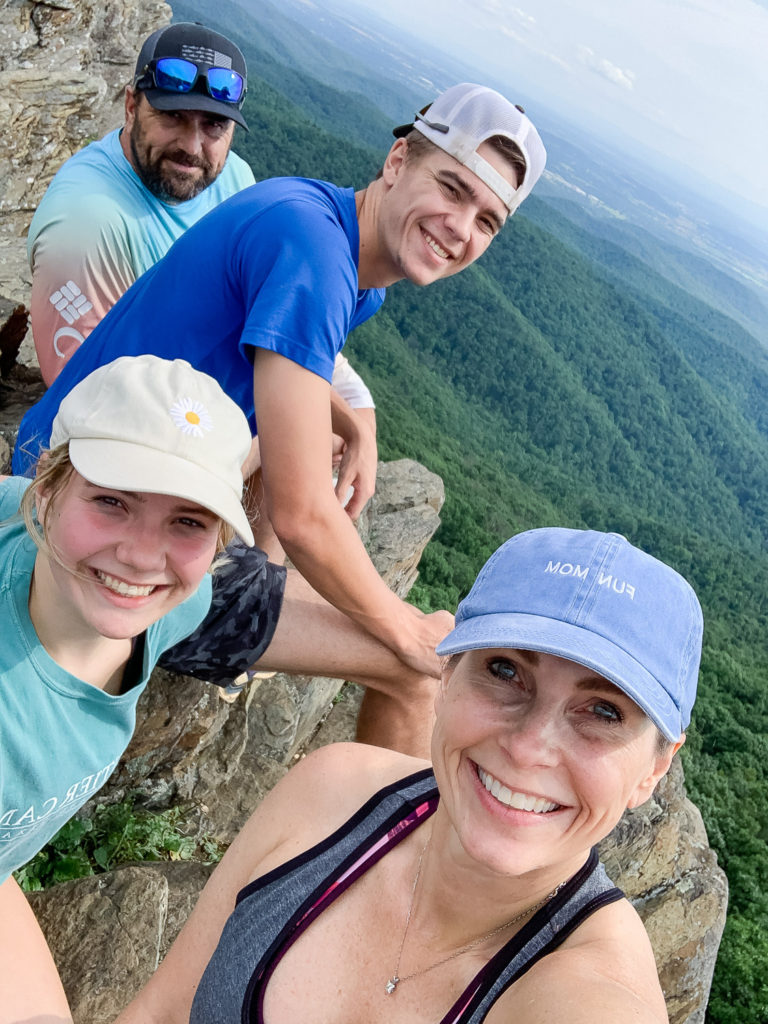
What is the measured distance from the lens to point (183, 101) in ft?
16.2

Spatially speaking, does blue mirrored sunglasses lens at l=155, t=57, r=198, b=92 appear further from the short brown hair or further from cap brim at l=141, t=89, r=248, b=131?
the short brown hair

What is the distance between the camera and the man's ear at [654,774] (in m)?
Answer: 1.81

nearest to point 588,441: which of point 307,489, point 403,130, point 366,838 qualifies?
point 403,130

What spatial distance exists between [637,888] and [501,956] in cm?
502

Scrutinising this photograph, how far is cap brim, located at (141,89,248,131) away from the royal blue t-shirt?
2.08m

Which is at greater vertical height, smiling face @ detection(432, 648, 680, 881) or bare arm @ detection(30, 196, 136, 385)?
smiling face @ detection(432, 648, 680, 881)

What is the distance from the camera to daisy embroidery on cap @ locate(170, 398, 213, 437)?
91.2 inches

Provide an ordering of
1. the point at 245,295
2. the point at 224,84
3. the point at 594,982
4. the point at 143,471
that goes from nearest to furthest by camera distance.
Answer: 1. the point at 594,982
2. the point at 143,471
3. the point at 245,295
4. the point at 224,84

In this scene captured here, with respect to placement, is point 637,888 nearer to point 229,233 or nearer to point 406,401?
point 229,233

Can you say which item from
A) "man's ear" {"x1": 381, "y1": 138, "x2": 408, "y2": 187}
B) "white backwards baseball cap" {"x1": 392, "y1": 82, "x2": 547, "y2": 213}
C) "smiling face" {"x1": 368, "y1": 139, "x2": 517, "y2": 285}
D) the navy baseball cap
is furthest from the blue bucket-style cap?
the navy baseball cap

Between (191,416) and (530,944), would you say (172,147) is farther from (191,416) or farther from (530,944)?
(530,944)

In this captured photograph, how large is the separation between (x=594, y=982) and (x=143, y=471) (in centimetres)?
166

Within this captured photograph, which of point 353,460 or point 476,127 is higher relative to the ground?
point 476,127

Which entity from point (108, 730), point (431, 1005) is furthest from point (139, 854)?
point (431, 1005)
